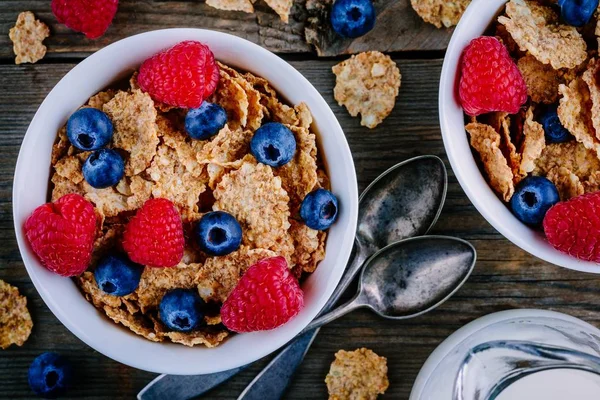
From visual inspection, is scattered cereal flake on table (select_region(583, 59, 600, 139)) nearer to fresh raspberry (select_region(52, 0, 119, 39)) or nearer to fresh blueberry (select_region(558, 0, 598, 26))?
fresh blueberry (select_region(558, 0, 598, 26))

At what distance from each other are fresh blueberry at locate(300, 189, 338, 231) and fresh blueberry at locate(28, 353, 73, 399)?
0.53 m

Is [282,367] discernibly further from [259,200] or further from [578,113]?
[578,113]

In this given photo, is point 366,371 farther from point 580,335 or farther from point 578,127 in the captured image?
point 578,127

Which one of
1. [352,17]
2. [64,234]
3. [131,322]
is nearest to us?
[64,234]

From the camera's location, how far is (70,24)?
1089 mm

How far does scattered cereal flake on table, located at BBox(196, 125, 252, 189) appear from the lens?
959 millimetres

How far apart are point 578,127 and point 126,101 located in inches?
25.6

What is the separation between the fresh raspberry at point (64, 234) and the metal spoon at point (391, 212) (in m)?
0.36

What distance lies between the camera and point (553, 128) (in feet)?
3.27

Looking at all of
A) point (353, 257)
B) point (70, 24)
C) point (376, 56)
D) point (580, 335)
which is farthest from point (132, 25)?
point (580, 335)

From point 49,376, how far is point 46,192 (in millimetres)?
360

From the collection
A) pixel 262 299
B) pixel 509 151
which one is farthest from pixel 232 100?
pixel 509 151

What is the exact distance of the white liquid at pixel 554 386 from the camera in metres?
0.95

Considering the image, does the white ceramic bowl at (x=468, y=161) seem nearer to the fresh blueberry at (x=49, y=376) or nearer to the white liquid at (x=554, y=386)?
the white liquid at (x=554, y=386)
